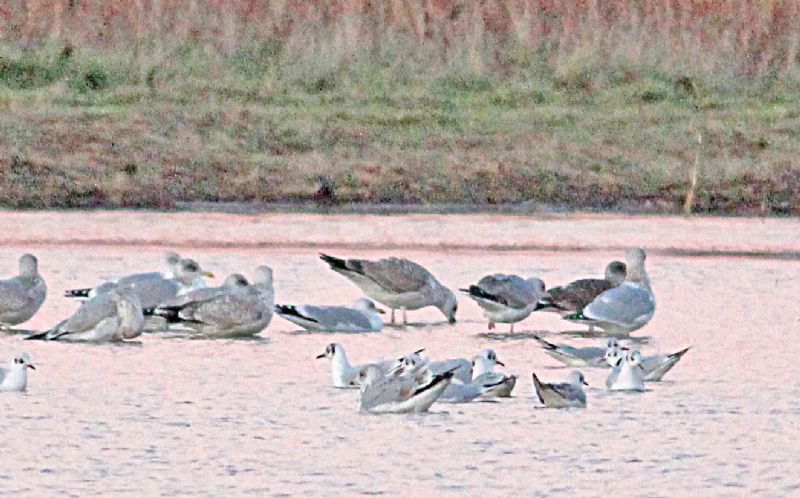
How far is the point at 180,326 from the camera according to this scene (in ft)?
38.5

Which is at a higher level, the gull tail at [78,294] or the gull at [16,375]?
the gull tail at [78,294]

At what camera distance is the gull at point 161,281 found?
11957 millimetres

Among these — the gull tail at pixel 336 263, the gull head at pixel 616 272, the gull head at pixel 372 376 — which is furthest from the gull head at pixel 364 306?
the gull head at pixel 372 376

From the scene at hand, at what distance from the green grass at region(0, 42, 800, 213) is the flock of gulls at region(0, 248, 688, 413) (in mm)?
6133

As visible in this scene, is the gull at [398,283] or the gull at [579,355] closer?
the gull at [579,355]

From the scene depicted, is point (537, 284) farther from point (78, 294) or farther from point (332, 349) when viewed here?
point (78, 294)

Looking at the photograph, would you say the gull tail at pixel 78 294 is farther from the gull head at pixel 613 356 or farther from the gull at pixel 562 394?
Answer: the gull at pixel 562 394

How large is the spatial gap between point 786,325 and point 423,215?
20.7 ft

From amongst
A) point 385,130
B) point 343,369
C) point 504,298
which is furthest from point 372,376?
point 385,130

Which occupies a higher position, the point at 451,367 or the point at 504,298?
the point at 504,298

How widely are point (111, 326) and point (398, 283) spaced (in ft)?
5.76

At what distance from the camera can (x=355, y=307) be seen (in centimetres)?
1182

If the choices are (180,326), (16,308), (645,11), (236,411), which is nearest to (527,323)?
(180,326)

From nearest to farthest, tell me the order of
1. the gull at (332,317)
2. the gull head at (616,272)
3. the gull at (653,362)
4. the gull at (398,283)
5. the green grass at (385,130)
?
the gull at (653,362), the gull at (332,317), the gull at (398,283), the gull head at (616,272), the green grass at (385,130)
